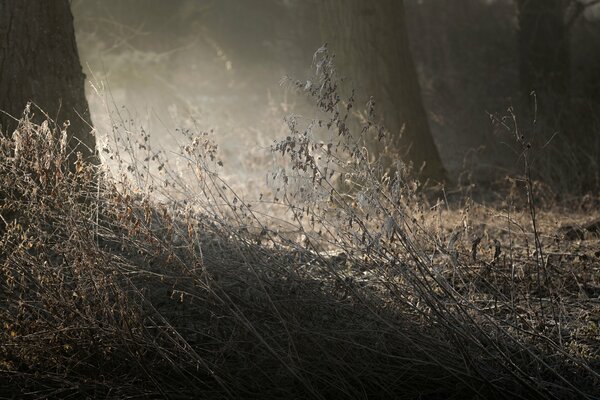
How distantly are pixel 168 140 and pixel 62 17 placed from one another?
6137 millimetres

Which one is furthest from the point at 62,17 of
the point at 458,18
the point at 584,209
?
the point at 458,18

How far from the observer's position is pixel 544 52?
33.8 feet

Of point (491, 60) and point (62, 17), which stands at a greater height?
point (62, 17)

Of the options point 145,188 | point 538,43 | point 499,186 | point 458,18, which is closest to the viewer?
point 145,188

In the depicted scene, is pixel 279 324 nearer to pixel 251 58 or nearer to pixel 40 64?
pixel 40 64

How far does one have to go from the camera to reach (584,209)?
19.7 feet

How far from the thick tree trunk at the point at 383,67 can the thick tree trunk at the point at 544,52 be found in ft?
11.3

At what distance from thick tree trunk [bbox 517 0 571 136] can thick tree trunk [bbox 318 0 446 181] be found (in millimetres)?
3455

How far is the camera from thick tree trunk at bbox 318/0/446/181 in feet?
23.1

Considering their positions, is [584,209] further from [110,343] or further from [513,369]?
[110,343]

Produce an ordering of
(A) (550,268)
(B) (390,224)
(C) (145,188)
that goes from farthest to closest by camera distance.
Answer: (A) (550,268) → (C) (145,188) → (B) (390,224)

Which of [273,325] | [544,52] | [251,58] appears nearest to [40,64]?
[273,325]

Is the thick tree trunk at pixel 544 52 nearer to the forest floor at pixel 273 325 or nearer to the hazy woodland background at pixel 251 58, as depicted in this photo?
the hazy woodland background at pixel 251 58

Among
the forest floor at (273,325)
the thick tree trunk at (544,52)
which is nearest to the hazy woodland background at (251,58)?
the thick tree trunk at (544,52)
